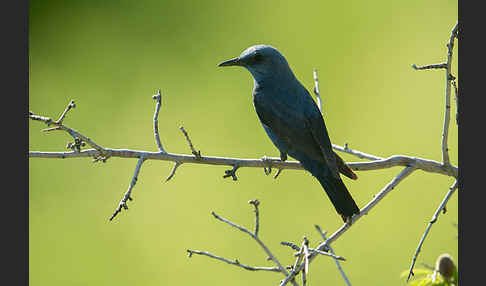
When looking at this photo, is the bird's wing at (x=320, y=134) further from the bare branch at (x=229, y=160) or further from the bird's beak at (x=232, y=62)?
the bird's beak at (x=232, y=62)

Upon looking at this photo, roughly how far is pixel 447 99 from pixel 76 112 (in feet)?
16.4

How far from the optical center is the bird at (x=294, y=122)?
3.29m

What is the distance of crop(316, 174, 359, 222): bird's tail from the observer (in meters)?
3.18

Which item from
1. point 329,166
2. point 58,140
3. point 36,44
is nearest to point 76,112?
point 58,140

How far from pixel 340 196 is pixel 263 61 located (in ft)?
3.17

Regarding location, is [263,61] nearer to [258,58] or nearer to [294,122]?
[258,58]

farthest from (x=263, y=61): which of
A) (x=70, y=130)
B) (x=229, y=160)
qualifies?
(x=70, y=130)

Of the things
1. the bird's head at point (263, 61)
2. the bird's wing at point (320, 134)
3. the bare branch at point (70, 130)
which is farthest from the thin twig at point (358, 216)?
the bare branch at point (70, 130)

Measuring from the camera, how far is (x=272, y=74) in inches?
144

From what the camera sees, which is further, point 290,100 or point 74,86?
point 74,86

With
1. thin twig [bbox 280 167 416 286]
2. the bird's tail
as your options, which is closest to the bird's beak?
the bird's tail

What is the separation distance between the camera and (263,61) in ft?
12.0

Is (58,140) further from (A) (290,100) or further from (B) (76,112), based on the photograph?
(A) (290,100)

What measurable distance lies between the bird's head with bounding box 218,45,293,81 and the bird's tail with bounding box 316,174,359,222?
732mm
